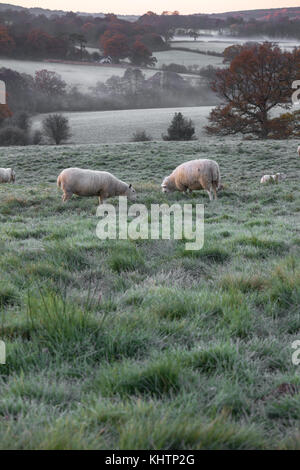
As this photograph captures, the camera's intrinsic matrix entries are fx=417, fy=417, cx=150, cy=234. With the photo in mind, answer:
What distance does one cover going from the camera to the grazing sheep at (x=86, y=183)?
11.2m

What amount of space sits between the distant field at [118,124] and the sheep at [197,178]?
28.3 meters

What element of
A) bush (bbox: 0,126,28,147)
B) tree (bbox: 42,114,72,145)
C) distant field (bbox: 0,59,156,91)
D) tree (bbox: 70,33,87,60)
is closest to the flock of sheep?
tree (bbox: 42,114,72,145)

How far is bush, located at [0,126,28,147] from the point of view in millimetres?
43844

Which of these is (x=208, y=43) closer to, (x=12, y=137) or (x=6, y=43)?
(x=6, y=43)

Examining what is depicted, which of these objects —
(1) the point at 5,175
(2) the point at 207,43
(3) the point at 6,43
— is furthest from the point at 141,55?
(1) the point at 5,175

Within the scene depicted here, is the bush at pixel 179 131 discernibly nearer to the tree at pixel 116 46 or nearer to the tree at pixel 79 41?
the tree at pixel 116 46

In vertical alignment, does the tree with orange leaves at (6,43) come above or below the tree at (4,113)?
above

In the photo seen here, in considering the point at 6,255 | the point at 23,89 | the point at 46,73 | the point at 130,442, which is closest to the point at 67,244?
the point at 6,255

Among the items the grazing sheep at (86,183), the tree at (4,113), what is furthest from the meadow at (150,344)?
the tree at (4,113)

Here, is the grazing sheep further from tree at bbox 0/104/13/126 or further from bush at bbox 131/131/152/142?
tree at bbox 0/104/13/126

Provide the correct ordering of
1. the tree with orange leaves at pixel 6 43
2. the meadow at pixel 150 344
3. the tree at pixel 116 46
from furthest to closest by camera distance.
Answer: the tree at pixel 116 46 → the tree with orange leaves at pixel 6 43 → the meadow at pixel 150 344

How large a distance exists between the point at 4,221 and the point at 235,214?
17.5ft

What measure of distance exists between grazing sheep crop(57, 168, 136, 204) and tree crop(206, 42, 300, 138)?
30.6 metres

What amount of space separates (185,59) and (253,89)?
4880 cm
